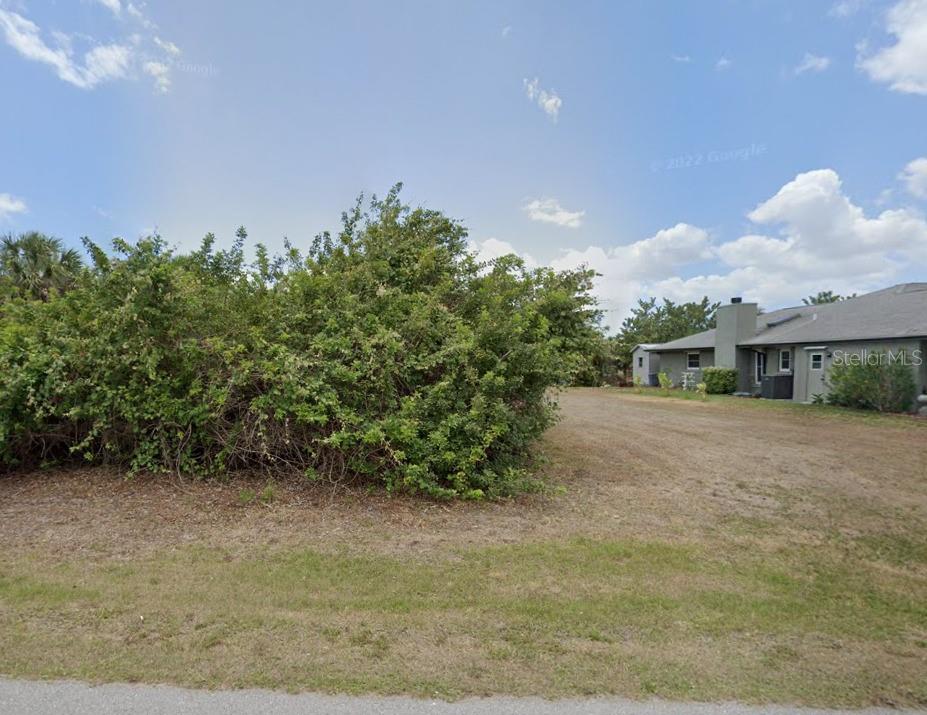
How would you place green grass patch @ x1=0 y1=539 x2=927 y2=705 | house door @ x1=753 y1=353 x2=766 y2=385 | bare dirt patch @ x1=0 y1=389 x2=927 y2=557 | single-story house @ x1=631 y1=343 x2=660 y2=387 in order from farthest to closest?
1. single-story house @ x1=631 y1=343 x2=660 y2=387
2. house door @ x1=753 y1=353 x2=766 y2=385
3. bare dirt patch @ x1=0 y1=389 x2=927 y2=557
4. green grass patch @ x1=0 y1=539 x2=927 y2=705

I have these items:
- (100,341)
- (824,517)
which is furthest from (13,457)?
(824,517)

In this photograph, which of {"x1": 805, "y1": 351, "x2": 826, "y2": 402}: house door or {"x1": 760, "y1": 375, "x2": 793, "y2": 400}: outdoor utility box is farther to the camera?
{"x1": 760, "y1": 375, "x2": 793, "y2": 400}: outdoor utility box

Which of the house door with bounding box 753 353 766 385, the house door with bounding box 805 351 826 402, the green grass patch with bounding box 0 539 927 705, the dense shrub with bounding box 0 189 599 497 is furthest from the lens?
the house door with bounding box 753 353 766 385

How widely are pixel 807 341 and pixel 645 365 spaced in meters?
11.7

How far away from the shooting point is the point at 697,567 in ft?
12.9

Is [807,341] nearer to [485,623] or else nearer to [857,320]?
[857,320]

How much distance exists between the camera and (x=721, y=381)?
22.6m

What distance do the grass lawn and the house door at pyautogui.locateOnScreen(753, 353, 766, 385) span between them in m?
17.2

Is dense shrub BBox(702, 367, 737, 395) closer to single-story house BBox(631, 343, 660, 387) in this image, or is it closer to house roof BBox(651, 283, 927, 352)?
house roof BBox(651, 283, 927, 352)

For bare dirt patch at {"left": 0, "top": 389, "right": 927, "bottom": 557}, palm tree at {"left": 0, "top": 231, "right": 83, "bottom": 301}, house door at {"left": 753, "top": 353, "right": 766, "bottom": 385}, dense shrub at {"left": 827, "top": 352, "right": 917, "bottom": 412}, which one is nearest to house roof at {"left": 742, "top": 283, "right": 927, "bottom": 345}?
house door at {"left": 753, "top": 353, "right": 766, "bottom": 385}

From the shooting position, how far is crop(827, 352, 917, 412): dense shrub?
14.7m

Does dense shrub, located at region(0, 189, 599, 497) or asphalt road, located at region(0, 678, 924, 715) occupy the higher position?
dense shrub, located at region(0, 189, 599, 497)

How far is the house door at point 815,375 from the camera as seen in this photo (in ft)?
58.8

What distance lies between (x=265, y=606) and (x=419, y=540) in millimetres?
1466
